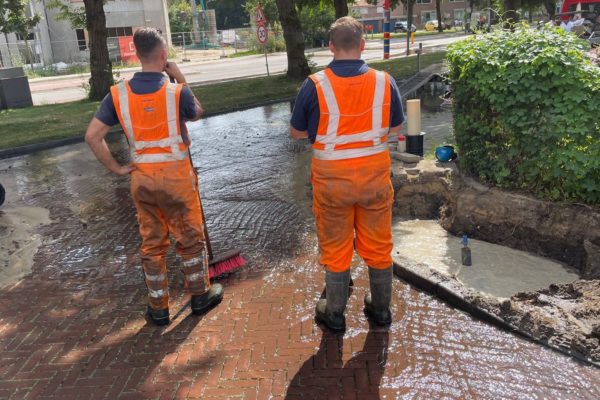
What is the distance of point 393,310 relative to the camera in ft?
13.7

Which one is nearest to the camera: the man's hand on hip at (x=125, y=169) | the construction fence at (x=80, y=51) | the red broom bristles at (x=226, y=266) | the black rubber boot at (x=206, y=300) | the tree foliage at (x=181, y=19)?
the man's hand on hip at (x=125, y=169)

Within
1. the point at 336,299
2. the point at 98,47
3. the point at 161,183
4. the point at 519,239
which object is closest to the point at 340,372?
the point at 336,299

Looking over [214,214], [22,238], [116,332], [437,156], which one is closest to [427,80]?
[437,156]

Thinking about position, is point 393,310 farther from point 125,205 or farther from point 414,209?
point 125,205

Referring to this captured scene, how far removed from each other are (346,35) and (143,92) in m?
1.41

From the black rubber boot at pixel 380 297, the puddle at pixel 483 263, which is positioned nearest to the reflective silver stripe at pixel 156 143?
the black rubber boot at pixel 380 297

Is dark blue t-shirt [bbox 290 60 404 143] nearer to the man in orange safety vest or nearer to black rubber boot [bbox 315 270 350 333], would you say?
the man in orange safety vest

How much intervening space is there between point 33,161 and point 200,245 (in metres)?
7.86

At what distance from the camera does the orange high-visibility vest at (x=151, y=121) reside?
3.67 meters

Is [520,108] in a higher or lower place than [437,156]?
higher

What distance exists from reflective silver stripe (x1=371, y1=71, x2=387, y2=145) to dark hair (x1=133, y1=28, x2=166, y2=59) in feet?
5.02

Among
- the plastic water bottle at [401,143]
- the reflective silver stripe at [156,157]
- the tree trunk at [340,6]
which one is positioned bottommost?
the plastic water bottle at [401,143]

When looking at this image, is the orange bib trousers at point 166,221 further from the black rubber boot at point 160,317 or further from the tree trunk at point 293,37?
the tree trunk at point 293,37

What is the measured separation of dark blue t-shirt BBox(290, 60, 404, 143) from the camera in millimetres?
3418
